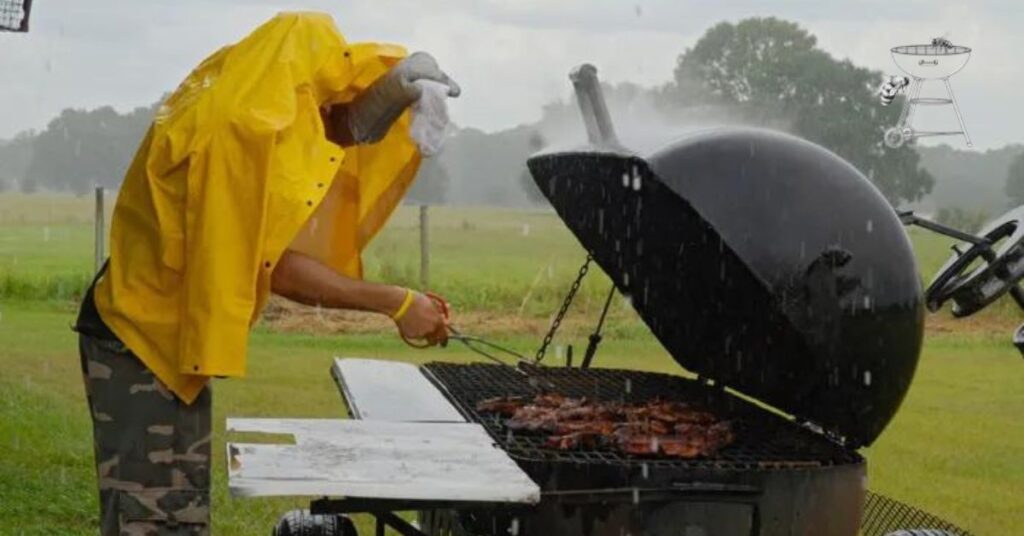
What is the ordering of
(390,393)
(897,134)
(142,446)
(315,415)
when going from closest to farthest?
(142,446) → (390,393) → (897,134) → (315,415)

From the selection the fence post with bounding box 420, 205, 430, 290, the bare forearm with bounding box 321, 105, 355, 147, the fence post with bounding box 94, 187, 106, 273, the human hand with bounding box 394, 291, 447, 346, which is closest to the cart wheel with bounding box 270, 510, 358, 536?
the human hand with bounding box 394, 291, 447, 346

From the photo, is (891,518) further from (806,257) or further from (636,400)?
(806,257)

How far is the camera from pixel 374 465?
3.28 m

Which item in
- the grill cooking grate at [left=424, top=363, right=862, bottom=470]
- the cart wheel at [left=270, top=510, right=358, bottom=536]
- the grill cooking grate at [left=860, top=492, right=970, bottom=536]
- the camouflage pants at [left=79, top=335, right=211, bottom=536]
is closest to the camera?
the camouflage pants at [left=79, top=335, right=211, bottom=536]

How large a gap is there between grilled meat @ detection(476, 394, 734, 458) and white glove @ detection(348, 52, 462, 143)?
0.98 m

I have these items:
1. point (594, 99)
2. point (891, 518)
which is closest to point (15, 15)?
point (594, 99)

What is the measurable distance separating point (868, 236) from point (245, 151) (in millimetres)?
1635

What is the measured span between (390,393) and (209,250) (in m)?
1.65

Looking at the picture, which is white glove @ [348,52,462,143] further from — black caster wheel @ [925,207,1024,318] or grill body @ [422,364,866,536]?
black caster wheel @ [925,207,1024,318]

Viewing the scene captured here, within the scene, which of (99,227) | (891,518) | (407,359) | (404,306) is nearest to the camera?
(404,306)

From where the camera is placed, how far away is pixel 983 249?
386 centimetres

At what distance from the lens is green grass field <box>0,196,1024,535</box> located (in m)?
7.69

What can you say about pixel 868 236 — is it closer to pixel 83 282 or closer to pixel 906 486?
pixel 906 486

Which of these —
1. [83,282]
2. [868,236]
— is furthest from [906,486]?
[83,282]
